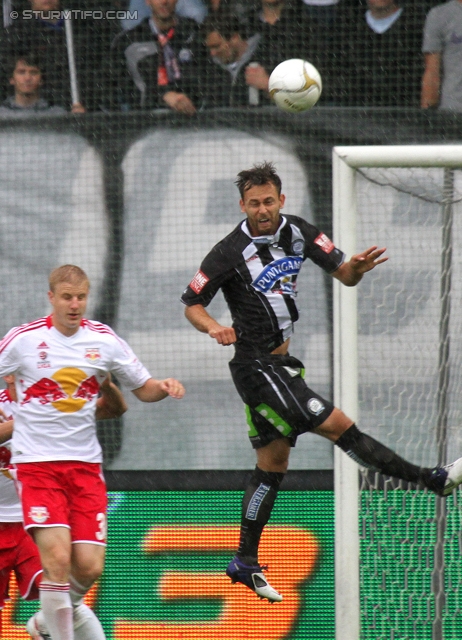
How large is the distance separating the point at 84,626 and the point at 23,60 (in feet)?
11.3

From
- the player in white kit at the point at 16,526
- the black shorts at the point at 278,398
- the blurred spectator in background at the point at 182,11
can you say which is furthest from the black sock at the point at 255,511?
the blurred spectator in background at the point at 182,11

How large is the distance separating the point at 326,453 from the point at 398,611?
3.16ft

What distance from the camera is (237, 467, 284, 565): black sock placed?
482cm

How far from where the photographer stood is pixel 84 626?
15.1 ft

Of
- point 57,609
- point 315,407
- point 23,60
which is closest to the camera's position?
point 57,609

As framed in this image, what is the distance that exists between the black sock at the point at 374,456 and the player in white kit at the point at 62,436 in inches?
33.3

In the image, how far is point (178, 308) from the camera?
6.02 metres

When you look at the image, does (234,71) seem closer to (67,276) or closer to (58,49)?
(58,49)

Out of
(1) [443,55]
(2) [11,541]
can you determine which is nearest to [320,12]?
(1) [443,55]

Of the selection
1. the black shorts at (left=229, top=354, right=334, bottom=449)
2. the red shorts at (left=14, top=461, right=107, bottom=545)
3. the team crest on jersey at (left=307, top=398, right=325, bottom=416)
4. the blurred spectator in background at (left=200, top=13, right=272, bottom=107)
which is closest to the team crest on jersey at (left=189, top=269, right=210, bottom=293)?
the black shorts at (left=229, top=354, right=334, bottom=449)

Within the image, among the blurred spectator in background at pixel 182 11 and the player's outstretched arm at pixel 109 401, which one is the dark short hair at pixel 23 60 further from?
the player's outstretched arm at pixel 109 401

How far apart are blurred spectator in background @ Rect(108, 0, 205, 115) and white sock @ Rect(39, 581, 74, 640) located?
3013 millimetres

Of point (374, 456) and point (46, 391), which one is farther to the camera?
point (374, 456)

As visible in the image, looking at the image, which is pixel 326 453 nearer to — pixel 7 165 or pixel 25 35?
pixel 7 165
